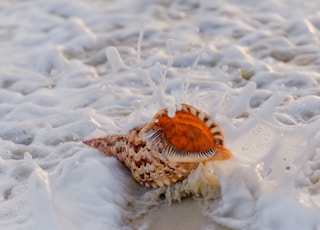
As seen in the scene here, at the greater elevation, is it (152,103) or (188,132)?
(188,132)

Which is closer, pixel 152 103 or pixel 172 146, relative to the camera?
pixel 172 146

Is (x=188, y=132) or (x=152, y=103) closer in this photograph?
(x=188, y=132)

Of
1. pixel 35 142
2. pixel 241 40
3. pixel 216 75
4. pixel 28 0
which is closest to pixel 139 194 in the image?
pixel 35 142

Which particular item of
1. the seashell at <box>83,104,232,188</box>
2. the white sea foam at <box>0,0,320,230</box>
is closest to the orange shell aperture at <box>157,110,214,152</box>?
the seashell at <box>83,104,232,188</box>

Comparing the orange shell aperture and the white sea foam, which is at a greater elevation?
the orange shell aperture

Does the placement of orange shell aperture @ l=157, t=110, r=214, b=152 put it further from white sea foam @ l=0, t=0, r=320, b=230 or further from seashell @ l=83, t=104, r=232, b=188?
white sea foam @ l=0, t=0, r=320, b=230

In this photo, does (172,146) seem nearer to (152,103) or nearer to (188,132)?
(188,132)

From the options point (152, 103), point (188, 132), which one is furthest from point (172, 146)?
point (152, 103)

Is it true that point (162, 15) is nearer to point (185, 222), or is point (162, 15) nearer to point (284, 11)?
point (284, 11)
